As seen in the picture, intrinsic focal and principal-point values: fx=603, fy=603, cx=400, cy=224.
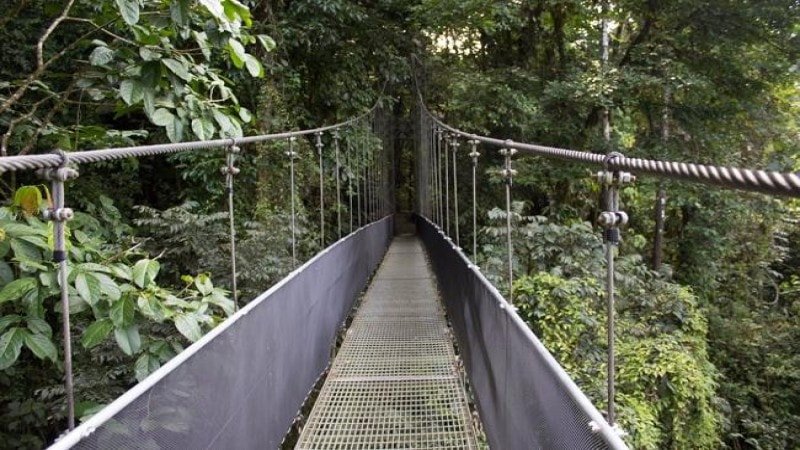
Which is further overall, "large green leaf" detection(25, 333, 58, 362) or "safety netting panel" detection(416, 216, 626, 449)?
"large green leaf" detection(25, 333, 58, 362)

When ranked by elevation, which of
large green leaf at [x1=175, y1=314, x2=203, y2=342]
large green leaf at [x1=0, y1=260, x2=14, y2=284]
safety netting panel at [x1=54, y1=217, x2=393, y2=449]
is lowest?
safety netting panel at [x1=54, y1=217, x2=393, y2=449]

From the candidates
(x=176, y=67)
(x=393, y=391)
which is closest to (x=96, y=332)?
(x=176, y=67)

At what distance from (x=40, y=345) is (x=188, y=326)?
0.31 m

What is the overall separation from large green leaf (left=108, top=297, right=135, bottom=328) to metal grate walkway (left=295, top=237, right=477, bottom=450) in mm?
1168

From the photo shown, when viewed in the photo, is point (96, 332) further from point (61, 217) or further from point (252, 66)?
point (252, 66)

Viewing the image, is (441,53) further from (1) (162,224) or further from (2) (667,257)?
(1) (162,224)

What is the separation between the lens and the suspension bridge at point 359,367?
0.93 metres

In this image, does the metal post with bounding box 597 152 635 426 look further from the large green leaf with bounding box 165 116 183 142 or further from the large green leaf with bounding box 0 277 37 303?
the large green leaf with bounding box 165 116 183 142

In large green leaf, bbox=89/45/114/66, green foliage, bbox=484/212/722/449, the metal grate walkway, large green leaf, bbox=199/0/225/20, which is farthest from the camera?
green foliage, bbox=484/212/722/449

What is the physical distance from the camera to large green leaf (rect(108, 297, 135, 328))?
1298 millimetres

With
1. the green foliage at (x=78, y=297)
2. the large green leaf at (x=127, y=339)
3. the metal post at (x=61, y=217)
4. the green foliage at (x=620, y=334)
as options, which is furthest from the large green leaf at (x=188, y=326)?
the green foliage at (x=620, y=334)

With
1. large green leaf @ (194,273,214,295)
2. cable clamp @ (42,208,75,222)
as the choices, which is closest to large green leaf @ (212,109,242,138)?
large green leaf @ (194,273,214,295)

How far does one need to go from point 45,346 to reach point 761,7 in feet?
20.9

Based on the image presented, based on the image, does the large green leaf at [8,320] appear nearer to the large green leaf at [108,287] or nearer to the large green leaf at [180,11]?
the large green leaf at [108,287]
